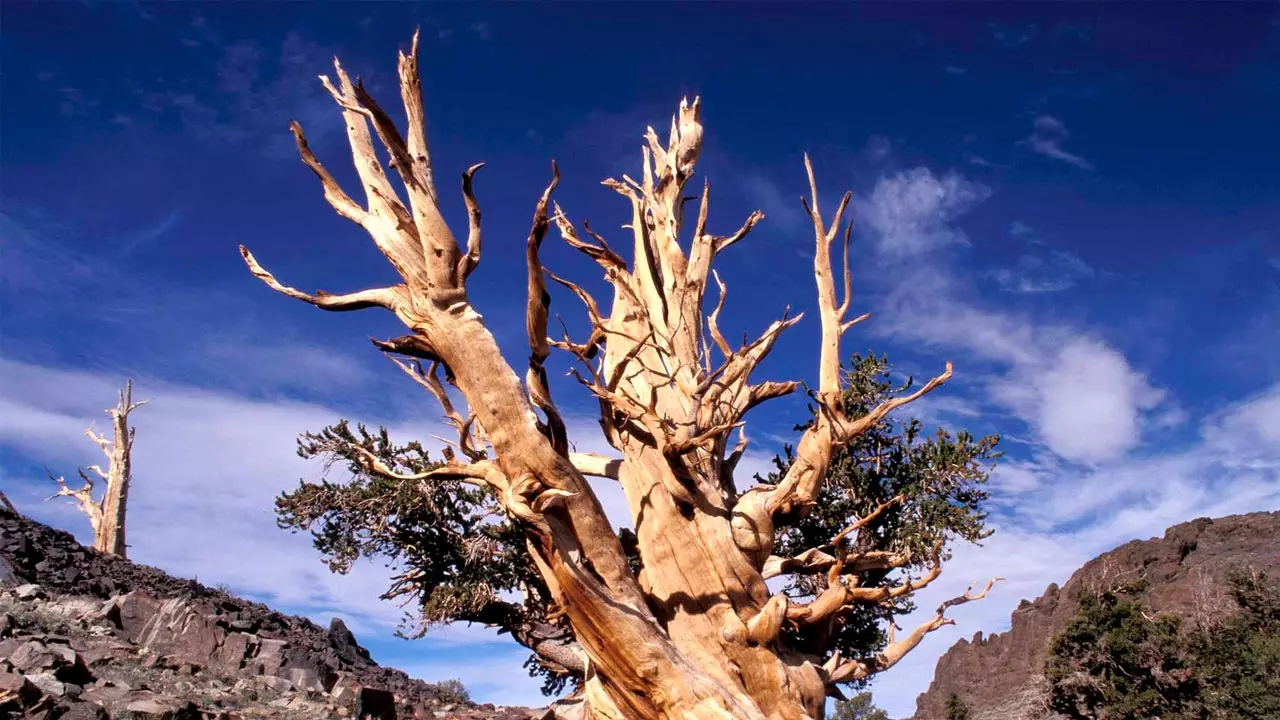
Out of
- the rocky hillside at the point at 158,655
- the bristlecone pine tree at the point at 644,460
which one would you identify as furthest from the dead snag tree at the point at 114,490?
the bristlecone pine tree at the point at 644,460

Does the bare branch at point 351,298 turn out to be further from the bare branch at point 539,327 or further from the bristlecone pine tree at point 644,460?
the bare branch at point 539,327

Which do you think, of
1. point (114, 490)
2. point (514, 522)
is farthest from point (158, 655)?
point (114, 490)

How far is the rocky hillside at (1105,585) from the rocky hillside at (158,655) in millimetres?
19744

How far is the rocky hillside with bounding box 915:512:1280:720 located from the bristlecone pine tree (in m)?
19.2

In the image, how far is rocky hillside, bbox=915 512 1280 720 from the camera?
4366 cm

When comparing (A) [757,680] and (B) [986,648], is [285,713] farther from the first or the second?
(B) [986,648]

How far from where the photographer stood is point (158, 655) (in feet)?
31.4

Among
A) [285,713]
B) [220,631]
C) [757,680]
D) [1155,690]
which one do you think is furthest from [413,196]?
[1155,690]

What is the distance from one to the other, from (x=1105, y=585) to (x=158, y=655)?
75.0 feet

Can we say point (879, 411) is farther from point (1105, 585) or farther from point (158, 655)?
point (1105, 585)

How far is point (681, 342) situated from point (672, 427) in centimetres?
142

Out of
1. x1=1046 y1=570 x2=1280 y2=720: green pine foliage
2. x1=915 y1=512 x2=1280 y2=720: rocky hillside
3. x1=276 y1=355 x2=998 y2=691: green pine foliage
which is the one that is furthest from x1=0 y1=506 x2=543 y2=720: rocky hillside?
x1=915 y1=512 x2=1280 y2=720: rocky hillside

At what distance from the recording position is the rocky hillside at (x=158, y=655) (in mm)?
7199

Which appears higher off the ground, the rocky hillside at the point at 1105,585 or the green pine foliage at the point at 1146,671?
the rocky hillside at the point at 1105,585
